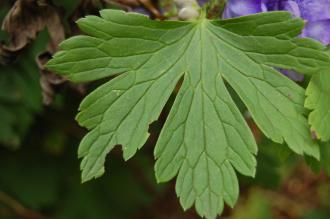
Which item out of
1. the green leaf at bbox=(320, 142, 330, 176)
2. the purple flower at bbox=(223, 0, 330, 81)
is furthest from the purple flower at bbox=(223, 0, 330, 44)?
the green leaf at bbox=(320, 142, 330, 176)

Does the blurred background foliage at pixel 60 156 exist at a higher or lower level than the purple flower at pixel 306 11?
lower

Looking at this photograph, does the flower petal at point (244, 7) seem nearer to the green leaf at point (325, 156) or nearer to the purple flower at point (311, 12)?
the purple flower at point (311, 12)

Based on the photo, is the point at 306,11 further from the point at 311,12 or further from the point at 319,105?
the point at 319,105

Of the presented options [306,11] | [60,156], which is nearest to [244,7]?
[306,11]

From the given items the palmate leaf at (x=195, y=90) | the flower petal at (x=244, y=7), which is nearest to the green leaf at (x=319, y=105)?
the palmate leaf at (x=195, y=90)

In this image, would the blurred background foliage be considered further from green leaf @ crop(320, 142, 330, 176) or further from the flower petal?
the flower petal

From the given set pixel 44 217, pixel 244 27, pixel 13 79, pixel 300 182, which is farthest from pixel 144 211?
pixel 244 27
